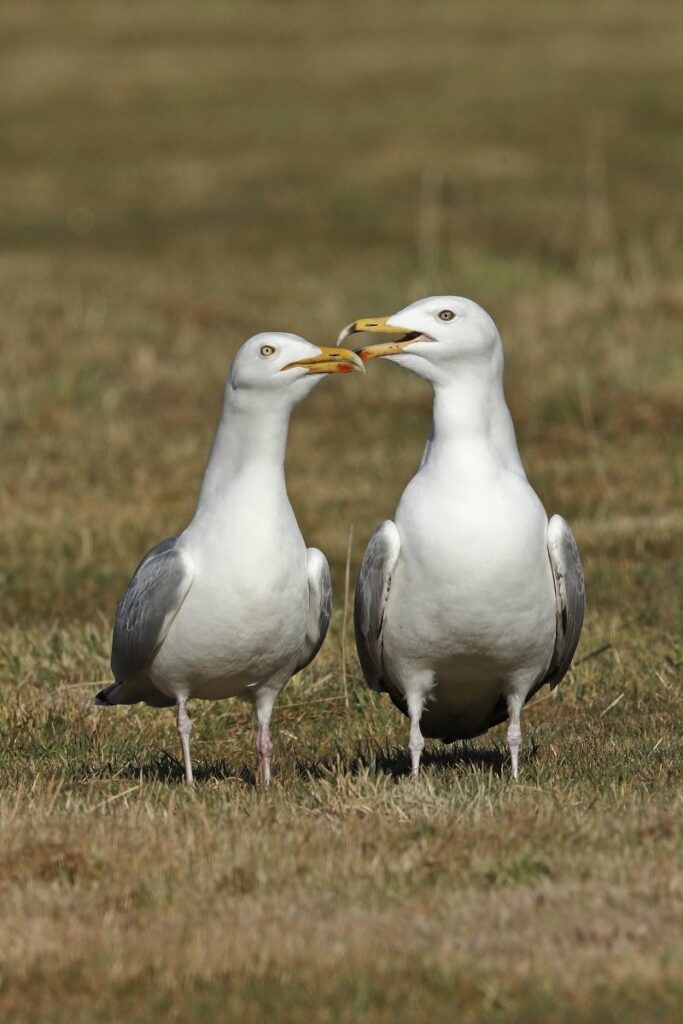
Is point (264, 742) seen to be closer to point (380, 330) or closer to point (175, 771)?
point (175, 771)

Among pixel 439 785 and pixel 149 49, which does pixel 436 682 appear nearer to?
pixel 439 785

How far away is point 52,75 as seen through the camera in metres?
36.0

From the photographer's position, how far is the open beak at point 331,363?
6.38 meters


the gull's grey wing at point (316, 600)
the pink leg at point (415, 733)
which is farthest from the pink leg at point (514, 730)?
the gull's grey wing at point (316, 600)

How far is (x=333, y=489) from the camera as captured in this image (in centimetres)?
1291

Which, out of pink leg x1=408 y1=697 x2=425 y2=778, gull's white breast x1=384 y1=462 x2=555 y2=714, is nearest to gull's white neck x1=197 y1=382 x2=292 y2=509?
gull's white breast x1=384 y1=462 x2=555 y2=714

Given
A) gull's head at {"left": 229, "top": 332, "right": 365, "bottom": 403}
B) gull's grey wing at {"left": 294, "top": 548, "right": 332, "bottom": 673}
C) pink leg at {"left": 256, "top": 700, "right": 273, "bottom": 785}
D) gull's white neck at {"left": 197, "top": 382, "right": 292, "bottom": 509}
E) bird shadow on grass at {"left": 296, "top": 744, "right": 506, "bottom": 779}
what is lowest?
bird shadow on grass at {"left": 296, "top": 744, "right": 506, "bottom": 779}

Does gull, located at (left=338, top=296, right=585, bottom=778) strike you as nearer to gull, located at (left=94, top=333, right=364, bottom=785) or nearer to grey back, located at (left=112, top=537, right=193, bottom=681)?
gull, located at (left=94, top=333, right=364, bottom=785)

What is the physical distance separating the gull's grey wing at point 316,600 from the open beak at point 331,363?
717 mm

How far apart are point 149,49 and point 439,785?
34779 millimetres

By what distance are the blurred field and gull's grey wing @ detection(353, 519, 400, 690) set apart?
1.59 feet

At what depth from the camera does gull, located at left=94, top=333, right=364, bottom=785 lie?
6402 mm

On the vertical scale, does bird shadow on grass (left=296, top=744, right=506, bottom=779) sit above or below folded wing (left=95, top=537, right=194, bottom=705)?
below

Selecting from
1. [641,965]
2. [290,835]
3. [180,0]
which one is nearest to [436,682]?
[290,835]
